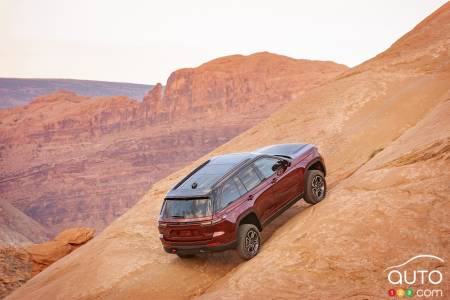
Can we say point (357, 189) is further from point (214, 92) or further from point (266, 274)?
point (214, 92)

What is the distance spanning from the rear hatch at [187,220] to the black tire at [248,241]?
0.55 metres

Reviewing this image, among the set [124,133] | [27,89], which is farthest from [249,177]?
[27,89]

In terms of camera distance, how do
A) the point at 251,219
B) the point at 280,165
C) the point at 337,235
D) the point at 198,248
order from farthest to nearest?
the point at 280,165 → the point at 251,219 → the point at 198,248 → the point at 337,235

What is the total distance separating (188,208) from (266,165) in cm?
172

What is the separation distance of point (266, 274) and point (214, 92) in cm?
10399

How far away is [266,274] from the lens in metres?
7.26

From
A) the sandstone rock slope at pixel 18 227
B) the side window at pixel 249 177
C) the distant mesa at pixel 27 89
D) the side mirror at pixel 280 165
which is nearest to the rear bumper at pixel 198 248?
the side window at pixel 249 177

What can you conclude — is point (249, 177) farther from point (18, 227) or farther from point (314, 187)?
point (18, 227)

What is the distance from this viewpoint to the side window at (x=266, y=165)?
8875 millimetres

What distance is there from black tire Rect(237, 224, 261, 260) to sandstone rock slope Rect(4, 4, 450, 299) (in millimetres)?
265

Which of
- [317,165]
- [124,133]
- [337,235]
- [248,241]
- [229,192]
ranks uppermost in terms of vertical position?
[317,165]

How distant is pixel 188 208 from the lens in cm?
817

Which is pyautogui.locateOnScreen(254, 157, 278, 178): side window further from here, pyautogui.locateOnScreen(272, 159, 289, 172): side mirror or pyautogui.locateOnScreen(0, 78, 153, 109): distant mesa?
pyautogui.locateOnScreen(0, 78, 153, 109): distant mesa

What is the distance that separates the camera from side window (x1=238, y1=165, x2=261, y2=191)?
857 centimetres
